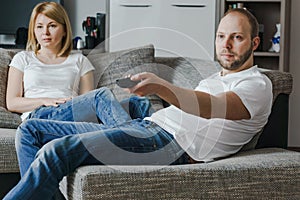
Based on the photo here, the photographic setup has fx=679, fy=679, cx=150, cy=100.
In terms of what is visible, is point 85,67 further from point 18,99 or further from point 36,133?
point 36,133

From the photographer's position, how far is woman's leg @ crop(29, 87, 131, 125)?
8.91 ft

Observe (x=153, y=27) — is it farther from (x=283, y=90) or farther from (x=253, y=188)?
(x=253, y=188)

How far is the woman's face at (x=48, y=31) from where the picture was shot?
347 cm

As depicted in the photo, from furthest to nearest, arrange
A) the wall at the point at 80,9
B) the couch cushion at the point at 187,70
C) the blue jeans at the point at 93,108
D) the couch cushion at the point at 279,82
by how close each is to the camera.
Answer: the wall at the point at 80,9, the couch cushion at the point at 187,70, the blue jeans at the point at 93,108, the couch cushion at the point at 279,82

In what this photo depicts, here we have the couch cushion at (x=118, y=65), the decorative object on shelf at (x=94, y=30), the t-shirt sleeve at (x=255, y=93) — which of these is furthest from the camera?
the decorative object on shelf at (x=94, y=30)

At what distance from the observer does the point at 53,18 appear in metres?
3.48

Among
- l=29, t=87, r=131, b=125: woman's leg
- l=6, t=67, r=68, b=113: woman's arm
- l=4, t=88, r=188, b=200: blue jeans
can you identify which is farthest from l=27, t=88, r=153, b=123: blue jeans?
l=6, t=67, r=68, b=113: woman's arm

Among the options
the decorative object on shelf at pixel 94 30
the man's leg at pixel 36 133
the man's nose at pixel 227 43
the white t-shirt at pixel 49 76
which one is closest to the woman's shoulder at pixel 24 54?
the white t-shirt at pixel 49 76

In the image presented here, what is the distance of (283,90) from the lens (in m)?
2.68

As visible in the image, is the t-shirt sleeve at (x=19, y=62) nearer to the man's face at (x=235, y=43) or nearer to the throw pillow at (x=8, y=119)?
the throw pillow at (x=8, y=119)

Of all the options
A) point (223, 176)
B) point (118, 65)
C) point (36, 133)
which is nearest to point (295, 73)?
point (118, 65)

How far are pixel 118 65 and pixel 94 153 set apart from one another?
1.27 metres

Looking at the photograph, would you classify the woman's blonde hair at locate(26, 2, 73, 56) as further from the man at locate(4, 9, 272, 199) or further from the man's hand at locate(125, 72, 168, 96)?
the man's hand at locate(125, 72, 168, 96)

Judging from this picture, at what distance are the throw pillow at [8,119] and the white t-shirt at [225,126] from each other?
1.04 meters
